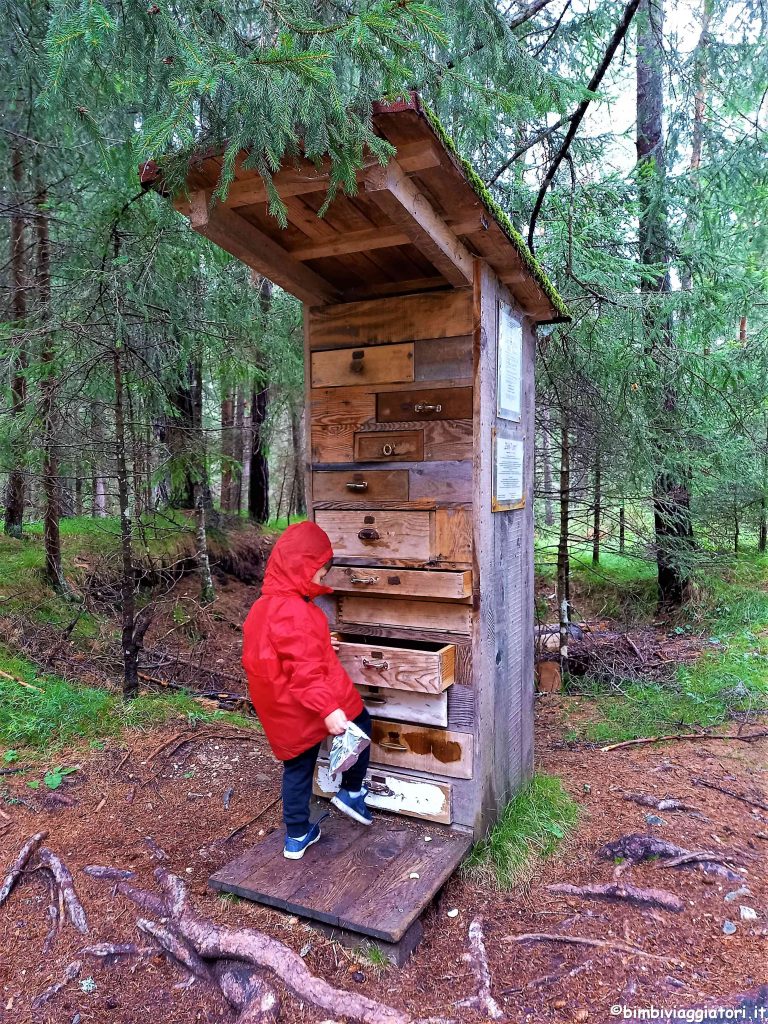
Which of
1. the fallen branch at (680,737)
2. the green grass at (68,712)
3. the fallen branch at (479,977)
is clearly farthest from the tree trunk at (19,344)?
the fallen branch at (680,737)

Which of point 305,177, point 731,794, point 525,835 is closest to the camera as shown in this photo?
point 305,177

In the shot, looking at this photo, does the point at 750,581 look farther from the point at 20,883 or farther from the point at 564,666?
the point at 20,883

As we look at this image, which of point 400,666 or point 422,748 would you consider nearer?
point 400,666

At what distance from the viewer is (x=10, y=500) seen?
7.88 metres

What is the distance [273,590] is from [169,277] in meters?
3.62

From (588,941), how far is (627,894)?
0.41m

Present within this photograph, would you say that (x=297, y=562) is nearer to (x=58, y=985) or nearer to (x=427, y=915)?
(x=427, y=915)

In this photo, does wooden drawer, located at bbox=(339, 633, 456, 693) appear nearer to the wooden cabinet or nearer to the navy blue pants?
the wooden cabinet

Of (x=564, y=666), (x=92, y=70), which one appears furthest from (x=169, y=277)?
(x=564, y=666)

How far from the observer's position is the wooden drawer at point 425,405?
9.78ft

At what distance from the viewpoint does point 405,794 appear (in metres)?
3.12

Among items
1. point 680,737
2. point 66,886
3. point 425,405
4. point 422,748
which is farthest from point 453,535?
point 680,737

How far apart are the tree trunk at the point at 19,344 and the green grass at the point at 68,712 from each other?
5.53ft

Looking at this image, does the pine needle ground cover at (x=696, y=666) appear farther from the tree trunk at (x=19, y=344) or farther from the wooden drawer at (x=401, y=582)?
the tree trunk at (x=19, y=344)
